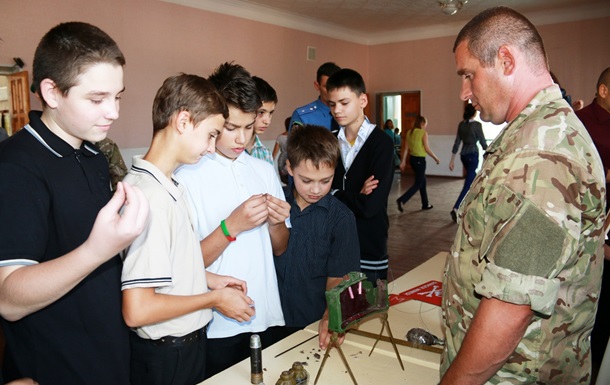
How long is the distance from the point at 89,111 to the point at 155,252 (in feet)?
1.35

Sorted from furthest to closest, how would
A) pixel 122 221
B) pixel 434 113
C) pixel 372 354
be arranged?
pixel 434 113 → pixel 372 354 → pixel 122 221

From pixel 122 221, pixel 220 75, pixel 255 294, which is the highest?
pixel 220 75

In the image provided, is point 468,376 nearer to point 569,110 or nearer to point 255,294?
point 569,110

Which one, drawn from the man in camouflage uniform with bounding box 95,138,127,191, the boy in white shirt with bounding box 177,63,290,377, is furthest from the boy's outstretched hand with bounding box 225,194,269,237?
the man in camouflage uniform with bounding box 95,138,127,191

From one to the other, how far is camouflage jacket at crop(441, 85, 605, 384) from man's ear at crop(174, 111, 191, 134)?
849 millimetres

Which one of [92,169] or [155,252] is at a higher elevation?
[92,169]

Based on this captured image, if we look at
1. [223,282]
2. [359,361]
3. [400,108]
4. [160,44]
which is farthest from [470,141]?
[223,282]

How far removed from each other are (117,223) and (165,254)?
0.38 m

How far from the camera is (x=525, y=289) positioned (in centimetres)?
98

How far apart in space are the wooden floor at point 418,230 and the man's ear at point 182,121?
2966 mm

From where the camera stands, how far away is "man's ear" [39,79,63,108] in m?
1.15

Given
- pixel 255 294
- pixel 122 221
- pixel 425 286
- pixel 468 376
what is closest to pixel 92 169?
pixel 122 221

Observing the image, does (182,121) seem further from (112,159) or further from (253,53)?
(253,53)

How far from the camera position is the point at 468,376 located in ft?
3.54
